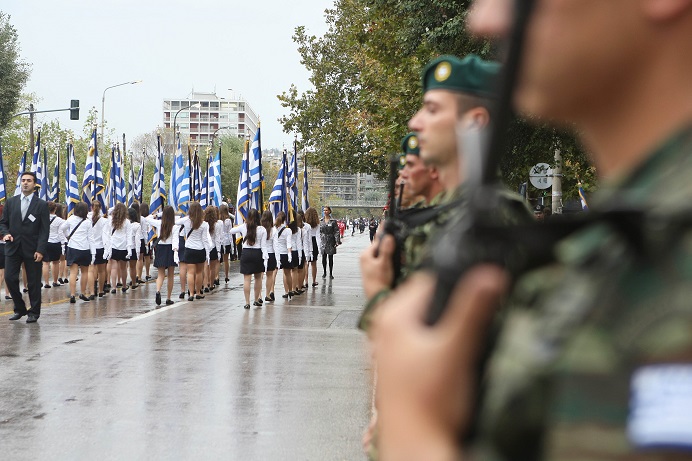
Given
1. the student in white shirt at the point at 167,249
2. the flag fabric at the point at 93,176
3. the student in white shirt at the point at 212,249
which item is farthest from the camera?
the flag fabric at the point at 93,176

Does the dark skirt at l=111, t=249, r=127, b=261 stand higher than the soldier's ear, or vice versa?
the soldier's ear

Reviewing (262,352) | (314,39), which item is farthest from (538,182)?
(314,39)

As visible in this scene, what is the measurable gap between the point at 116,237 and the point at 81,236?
4.13 feet

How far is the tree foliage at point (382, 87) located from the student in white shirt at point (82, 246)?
6.55 meters

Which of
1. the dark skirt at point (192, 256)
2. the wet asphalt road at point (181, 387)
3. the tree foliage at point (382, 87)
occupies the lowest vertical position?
the wet asphalt road at point (181, 387)

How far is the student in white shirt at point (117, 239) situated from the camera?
19484 millimetres

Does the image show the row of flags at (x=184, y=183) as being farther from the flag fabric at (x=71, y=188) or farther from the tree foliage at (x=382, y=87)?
the tree foliage at (x=382, y=87)

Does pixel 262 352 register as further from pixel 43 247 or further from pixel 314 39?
pixel 314 39

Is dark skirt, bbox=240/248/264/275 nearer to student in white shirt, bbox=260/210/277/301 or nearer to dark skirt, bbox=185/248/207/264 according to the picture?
student in white shirt, bbox=260/210/277/301

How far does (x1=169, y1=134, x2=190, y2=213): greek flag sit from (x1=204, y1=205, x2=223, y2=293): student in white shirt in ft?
10.3

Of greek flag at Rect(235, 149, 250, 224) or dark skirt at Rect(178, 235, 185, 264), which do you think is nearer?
dark skirt at Rect(178, 235, 185, 264)

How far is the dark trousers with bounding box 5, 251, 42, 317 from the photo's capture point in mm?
13703

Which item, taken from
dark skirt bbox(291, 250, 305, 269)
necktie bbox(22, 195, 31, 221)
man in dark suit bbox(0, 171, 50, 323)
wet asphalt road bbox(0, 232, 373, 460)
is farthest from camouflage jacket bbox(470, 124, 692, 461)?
dark skirt bbox(291, 250, 305, 269)

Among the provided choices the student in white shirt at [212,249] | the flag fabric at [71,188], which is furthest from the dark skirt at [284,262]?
the flag fabric at [71,188]
